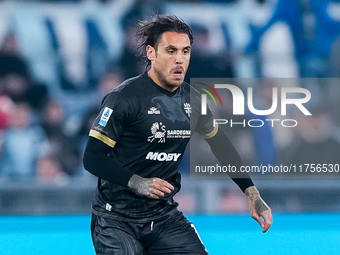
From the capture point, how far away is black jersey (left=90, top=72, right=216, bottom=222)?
7.95ft

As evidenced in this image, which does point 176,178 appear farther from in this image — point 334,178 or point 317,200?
point 334,178

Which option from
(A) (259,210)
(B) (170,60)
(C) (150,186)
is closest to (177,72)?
(B) (170,60)

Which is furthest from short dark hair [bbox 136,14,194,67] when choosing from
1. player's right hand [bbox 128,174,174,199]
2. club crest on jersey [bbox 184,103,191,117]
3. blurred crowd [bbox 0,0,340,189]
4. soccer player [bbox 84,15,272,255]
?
blurred crowd [bbox 0,0,340,189]

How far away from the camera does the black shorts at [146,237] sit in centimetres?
247

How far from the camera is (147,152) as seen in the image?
2533 millimetres

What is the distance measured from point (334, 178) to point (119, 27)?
330cm

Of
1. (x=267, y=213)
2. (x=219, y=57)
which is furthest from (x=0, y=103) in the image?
(x=267, y=213)

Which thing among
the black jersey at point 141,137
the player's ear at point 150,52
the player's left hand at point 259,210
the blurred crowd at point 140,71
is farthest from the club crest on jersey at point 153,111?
the blurred crowd at point 140,71

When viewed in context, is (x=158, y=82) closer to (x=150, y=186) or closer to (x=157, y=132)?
(x=157, y=132)

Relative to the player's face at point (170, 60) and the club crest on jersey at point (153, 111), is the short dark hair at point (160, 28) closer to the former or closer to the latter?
the player's face at point (170, 60)

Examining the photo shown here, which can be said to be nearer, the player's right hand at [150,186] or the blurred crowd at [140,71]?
the player's right hand at [150,186]

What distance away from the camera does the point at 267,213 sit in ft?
8.62

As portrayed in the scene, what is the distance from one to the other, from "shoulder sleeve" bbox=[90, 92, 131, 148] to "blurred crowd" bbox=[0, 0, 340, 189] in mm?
3455

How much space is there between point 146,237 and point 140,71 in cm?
355
